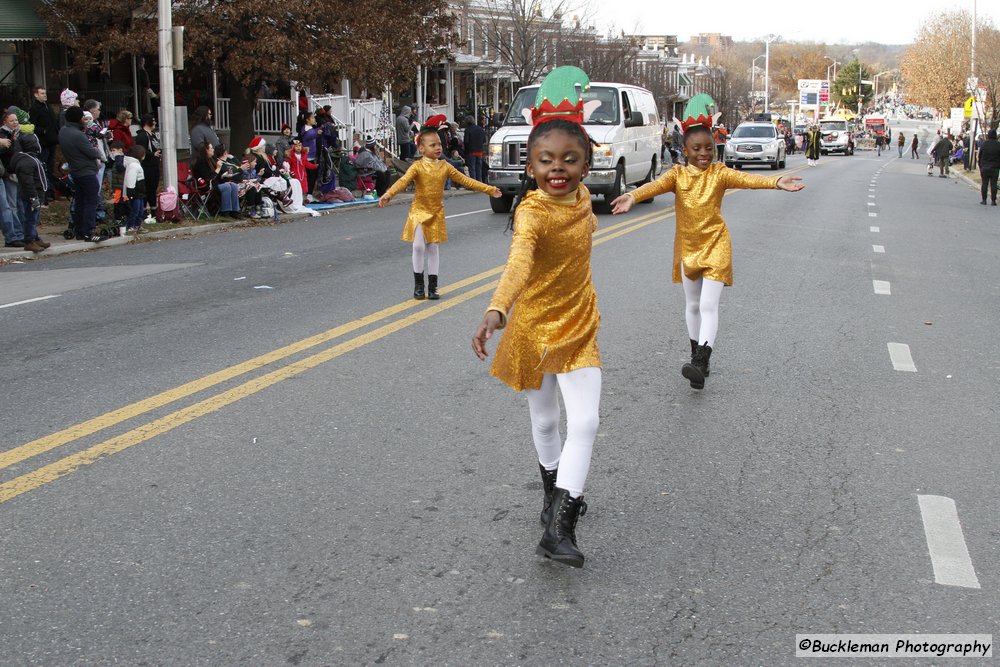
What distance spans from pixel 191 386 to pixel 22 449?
4.69ft

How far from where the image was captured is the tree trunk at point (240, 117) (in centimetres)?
2573

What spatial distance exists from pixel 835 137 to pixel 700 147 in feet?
225

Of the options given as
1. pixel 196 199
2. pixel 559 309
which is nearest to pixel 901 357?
pixel 559 309

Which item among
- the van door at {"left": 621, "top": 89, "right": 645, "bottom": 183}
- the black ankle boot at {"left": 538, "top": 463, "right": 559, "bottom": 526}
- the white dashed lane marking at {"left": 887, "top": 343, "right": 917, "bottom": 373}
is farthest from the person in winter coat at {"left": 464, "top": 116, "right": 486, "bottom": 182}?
the black ankle boot at {"left": 538, "top": 463, "right": 559, "bottom": 526}

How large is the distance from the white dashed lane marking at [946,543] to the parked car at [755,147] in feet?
121

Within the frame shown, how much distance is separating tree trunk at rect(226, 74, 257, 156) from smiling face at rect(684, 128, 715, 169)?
2019 centimetres

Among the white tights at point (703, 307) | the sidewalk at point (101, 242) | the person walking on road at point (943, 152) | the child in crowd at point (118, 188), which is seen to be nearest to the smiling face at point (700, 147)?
the white tights at point (703, 307)

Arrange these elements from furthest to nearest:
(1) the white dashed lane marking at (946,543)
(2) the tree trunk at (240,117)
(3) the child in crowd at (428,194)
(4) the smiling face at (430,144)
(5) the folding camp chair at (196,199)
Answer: (2) the tree trunk at (240,117)
(5) the folding camp chair at (196,199)
(3) the child in crowd at (428,194)
(4) the smiling face at (430,144)
(1) the white dashed lane marking at (946,543)

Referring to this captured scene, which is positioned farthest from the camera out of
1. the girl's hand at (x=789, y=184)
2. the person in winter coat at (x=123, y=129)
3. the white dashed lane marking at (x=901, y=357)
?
the person in winter coat at (x=123, y=129)

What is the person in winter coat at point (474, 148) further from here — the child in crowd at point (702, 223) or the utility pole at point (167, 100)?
the child in crowd at point (702, 223)

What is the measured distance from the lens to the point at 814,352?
814cm

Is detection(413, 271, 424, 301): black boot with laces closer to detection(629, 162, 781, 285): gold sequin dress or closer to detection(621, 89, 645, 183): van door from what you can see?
detection(629, 162, 781, 285): gold sequin dress

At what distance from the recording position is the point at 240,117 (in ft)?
85.3

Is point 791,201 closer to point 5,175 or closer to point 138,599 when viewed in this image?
point 5,175
